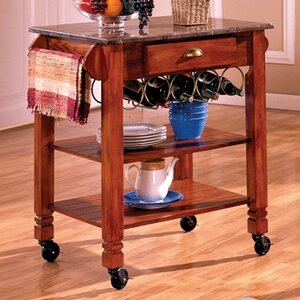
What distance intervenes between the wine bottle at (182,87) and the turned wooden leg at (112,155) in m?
0.34

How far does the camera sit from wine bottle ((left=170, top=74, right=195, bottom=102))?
3.40m

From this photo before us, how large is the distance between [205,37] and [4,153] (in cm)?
223

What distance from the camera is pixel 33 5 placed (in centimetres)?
596

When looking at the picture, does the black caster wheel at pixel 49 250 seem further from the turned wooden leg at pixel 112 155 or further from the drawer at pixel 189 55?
the drawer at pixel 189 55

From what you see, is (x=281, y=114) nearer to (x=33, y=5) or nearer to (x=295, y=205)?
(x=33, y=5)

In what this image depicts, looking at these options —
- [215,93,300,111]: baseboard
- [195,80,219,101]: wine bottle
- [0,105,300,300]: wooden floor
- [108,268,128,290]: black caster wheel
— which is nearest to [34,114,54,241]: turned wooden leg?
→ [0,105,300,300]: wooden floor

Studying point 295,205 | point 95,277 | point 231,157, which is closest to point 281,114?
point 231,157

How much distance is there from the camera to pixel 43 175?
11.4 feet

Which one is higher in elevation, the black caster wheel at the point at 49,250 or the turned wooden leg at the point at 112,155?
the turned wooden leg at the point at 112,155

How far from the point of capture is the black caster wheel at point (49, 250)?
3.49m

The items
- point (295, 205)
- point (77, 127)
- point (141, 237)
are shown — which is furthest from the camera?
point (77, 127)

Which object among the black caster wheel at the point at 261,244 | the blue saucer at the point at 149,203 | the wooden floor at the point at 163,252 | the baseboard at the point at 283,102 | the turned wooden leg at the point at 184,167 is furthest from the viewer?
the baseboard at the point at 283,102

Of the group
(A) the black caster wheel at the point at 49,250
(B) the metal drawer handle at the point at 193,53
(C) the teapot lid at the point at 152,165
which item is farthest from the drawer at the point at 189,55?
(A) the black caster wheel at the point at 49,250

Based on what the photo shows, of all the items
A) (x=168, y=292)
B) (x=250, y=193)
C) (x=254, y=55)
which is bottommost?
(x=168, y=292)
